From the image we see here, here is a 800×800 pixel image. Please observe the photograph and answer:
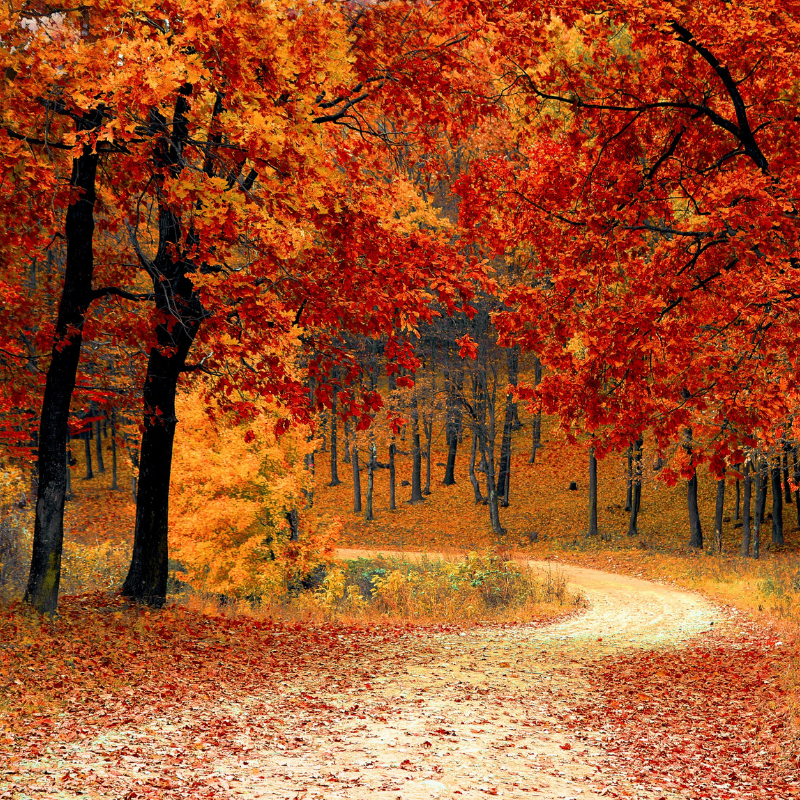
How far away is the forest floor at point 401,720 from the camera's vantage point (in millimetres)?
5660

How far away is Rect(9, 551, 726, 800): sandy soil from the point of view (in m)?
5.61

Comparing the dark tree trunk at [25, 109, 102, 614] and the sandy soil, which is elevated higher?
the dark tree trunk at [25, 109, 102, 614]

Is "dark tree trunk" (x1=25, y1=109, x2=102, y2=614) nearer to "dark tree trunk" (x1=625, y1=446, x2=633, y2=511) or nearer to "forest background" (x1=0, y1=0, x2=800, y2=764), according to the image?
"forest background" (x1=0, y1=0, x2=800, y2=764)

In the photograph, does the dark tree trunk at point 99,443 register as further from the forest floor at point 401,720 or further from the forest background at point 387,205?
the forest floor at point 401,720

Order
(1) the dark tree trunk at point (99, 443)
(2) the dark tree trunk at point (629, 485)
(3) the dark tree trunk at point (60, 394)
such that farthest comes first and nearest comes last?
(1) the dark tree trunk at point (99, 443) < (2) the dark tree trunk at point (629, 485) < (3) the dark tree trunk at point (60, 394)

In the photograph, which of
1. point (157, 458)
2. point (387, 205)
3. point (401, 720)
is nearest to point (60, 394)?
point (157, 458)

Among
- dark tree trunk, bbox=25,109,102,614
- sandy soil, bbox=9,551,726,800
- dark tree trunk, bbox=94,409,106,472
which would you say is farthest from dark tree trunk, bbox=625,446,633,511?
dark tree trunk, bbox=94,409,106,472

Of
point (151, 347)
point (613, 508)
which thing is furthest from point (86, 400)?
point (613, 508)

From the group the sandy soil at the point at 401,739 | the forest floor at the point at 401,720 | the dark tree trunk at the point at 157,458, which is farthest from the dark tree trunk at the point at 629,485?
the dark tree trunk at the point at 157,458

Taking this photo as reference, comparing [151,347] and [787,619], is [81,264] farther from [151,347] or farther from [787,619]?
[787,619]

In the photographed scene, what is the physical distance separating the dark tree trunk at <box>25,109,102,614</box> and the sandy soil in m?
3.43

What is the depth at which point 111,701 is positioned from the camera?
720 cm

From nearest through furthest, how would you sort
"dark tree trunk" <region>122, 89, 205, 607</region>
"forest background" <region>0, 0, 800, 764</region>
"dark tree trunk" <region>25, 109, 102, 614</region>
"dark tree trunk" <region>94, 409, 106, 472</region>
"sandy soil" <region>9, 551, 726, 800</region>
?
"sandy soil" <region>9, 551, 726, 800</region>
"forest background" <region>0, 0, 800, 764</region>
"dark tree trunk" <region>25, 109, 102, 614</region>
"dark tree trunk" <region>122, 89, 205, 607</region>
"dark tree trunk" <region>94, 409, 106, 472</region>

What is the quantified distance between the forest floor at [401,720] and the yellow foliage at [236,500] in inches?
200
